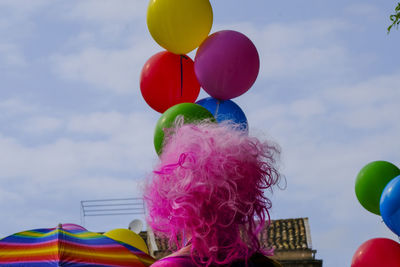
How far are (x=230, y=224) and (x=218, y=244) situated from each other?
0.08 metres

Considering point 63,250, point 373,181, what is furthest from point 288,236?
point 63,250

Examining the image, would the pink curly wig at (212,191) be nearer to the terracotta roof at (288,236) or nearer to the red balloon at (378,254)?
the red balloon at (378,254)

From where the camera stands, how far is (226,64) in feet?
13.3

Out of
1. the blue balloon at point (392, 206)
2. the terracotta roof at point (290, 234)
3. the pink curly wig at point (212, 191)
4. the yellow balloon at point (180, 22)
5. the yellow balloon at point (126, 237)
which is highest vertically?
the terracotta roof at point (290, 234)

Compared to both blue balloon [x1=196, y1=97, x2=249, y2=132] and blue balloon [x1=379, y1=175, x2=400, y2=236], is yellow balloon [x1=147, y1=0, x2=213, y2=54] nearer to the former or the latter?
blue balloon [x1=196, y1=97, x2=249, y2=132]

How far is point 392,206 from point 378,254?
0.52 metres

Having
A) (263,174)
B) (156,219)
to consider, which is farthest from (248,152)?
(156,219)

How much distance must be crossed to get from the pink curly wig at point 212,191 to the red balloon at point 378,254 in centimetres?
330

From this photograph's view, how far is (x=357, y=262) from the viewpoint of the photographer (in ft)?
17.7

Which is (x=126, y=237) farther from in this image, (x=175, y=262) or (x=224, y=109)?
(x=175, y=262)

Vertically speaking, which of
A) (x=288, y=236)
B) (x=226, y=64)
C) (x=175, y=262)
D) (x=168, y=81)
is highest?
(x=288, y=236)

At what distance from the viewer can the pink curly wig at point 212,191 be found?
2.13m

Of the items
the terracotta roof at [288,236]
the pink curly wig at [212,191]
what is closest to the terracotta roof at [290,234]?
the terracotta roof at [288,236]

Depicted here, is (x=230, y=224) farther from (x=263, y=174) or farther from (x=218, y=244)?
(x=263, y=174)
